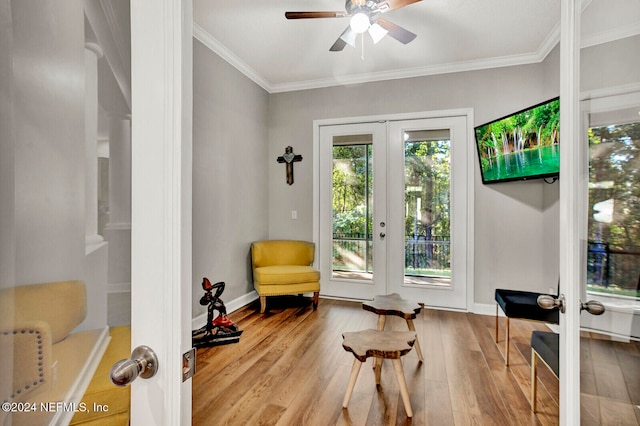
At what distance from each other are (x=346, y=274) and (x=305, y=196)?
3.73 ft

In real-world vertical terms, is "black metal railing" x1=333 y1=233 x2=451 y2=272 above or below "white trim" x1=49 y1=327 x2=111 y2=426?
below

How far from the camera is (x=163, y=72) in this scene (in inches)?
26.0

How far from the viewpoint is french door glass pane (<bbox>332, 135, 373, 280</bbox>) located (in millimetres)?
4004

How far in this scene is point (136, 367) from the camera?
626 millimetres

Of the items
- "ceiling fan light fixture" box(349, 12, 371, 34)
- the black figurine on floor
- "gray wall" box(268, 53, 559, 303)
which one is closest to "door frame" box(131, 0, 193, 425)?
"ceiling fan light fixture" box(349, 12, 371, 34)

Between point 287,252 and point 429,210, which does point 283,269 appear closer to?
point 287,252

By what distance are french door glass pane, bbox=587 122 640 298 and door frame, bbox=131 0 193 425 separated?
1006mm

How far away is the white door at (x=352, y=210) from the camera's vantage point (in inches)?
154

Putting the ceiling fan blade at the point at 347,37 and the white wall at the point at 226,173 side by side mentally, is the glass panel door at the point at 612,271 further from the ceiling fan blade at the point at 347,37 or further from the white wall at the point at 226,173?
the white wall at the point at 226,173

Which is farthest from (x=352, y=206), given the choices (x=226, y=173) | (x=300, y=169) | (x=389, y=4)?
(x=389, y=4)

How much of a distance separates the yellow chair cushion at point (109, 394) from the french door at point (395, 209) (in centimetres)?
343

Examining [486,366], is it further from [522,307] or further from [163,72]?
[163,72]

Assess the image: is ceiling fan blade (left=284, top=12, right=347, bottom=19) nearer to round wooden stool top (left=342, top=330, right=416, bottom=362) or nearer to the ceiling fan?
the ceiling fan

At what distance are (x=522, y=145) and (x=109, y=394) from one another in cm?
341
